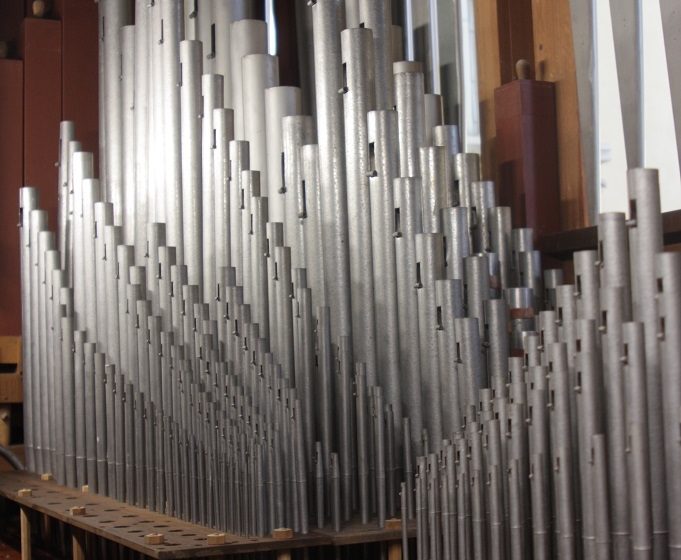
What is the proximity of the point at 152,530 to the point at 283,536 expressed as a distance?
30.3 inches

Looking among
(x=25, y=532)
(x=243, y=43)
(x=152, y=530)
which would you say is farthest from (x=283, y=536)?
(x=243, y=43)

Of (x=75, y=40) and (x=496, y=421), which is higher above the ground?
(x=75, y=40)

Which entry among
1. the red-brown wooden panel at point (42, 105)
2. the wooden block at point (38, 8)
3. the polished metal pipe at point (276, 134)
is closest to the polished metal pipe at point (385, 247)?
the polished metal pipe at point (276, 134)

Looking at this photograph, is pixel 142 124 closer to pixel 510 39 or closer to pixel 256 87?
pixel 256 87

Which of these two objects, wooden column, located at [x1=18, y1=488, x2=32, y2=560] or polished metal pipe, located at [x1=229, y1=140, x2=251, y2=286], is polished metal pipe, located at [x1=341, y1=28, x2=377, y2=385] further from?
wooden column, located at [x1=18, y1=488, x2=32, y2=560]

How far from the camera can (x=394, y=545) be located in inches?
227

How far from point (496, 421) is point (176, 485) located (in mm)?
2155

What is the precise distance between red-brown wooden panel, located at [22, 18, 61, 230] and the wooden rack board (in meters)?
2.44

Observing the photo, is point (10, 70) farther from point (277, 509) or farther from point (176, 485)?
point (277, 509)

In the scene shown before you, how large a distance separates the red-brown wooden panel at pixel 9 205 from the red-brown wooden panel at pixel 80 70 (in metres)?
0.36

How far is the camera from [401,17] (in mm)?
7793

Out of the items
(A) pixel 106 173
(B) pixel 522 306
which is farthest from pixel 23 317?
(B) pixel 522 306

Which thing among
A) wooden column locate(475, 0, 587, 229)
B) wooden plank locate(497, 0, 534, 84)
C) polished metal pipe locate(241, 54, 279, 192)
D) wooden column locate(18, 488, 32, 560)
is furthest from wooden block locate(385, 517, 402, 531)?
wooden column locate(18, 488, 32, 560)

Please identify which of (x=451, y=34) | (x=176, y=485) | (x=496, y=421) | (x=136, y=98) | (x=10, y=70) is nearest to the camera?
(x=496, y=421)
